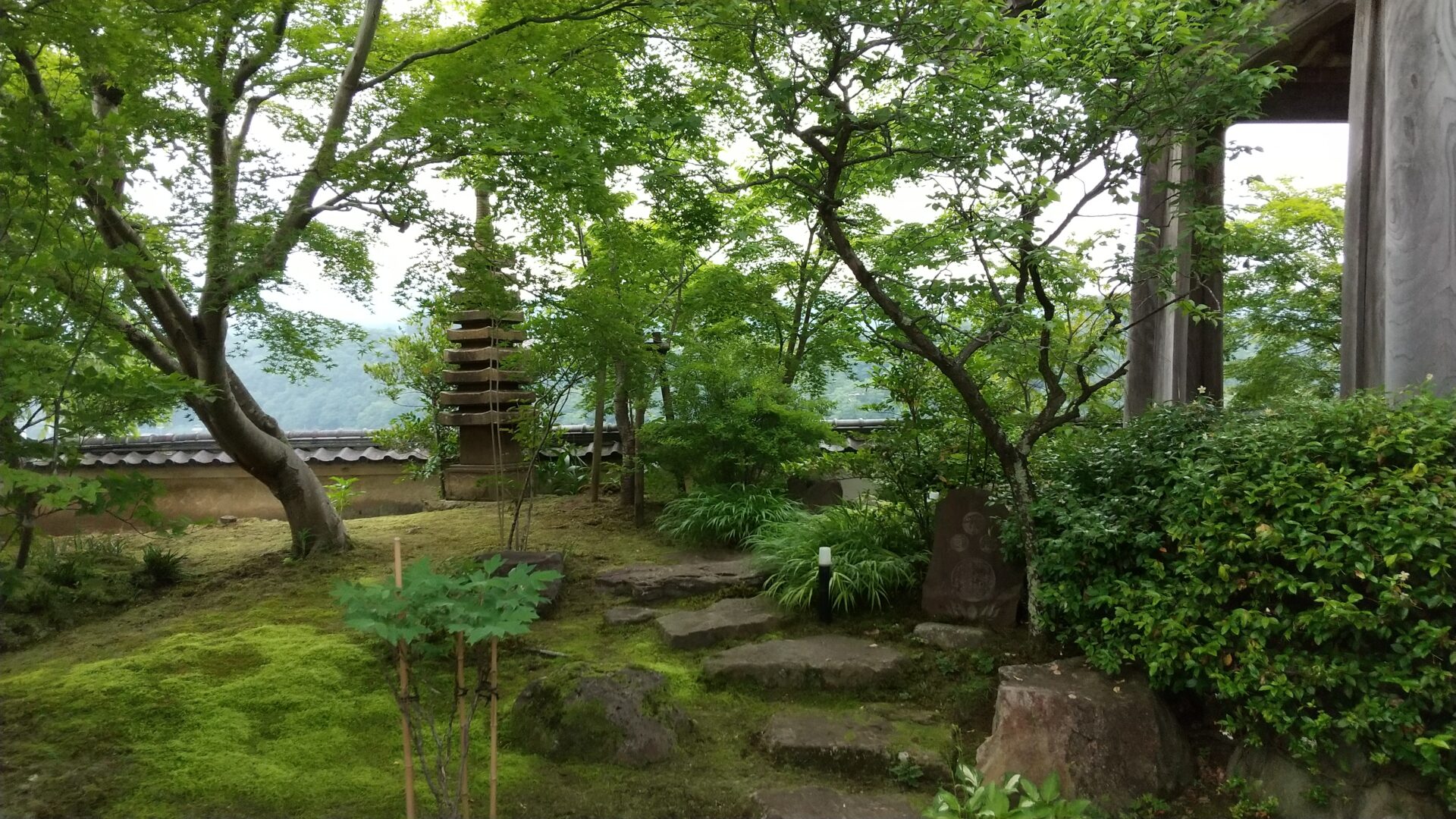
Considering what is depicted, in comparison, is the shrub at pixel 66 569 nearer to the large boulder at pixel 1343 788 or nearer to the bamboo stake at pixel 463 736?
the bamboo stake at pixel 463 736

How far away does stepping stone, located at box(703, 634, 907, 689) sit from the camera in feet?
16.0

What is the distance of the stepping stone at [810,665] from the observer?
16.0 ft

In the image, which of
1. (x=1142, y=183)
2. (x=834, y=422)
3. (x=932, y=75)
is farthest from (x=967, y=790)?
(x=834, y=422)

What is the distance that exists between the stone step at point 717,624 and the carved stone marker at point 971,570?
1.07 metres

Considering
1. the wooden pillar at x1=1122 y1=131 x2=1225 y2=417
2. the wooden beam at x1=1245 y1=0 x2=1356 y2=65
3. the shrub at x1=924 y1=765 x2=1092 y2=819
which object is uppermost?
the wooden beam at x1=1245 y1=0 x2=1356 y2=65

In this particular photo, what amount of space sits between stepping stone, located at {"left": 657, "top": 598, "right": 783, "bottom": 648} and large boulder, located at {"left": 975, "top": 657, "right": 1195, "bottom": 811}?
1.96 m

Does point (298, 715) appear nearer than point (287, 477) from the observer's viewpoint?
Yes

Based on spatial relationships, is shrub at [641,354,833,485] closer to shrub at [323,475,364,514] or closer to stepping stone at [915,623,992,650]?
stepping stone at [915,623,992,650]

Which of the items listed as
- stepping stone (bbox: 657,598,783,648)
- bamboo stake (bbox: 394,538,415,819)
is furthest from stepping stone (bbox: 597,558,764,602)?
bamboo stake (bbox: 394,538,415,819)

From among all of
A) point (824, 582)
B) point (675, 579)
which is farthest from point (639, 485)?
point (824, 582)

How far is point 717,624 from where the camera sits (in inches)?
225

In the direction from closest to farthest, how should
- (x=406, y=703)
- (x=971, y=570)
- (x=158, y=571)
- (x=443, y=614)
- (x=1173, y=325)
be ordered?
(x=443, y=614)
(x=406, y=703)
(x=971, y=570)
(x=1173, y=325)
(x=158, y=571)

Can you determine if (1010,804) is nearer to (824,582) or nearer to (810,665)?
(810,665)

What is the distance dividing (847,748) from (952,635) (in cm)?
130
